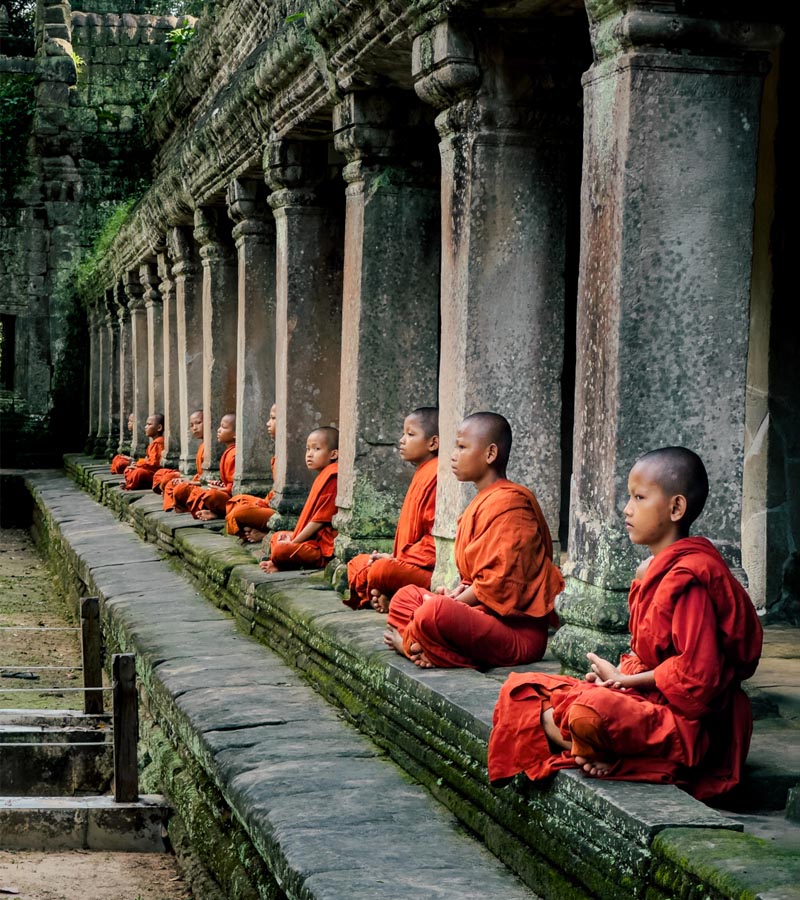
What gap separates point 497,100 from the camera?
19.4 ft

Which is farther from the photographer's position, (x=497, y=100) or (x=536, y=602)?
(x=497, y=100)

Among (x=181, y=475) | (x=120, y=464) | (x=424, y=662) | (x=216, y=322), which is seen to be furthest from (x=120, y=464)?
(x=424, y=662)

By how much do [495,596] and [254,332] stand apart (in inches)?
234

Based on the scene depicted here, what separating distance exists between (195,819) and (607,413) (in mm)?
2567

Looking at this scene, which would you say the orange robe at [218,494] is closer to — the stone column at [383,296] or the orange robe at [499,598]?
the stone column at [383,296]

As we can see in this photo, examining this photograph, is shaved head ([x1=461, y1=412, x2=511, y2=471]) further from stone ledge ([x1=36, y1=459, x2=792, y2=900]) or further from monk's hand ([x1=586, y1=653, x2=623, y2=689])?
monk's hand ([x1=586, y1=653, x2=623, y2=689])

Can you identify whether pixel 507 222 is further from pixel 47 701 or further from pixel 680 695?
pixel 47 701

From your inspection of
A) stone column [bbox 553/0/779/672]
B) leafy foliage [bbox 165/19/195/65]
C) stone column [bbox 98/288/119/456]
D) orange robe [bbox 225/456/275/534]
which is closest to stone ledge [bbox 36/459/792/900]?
stone column [bbox 553/0/779/672]

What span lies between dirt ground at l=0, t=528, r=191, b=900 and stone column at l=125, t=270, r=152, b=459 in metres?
1.99

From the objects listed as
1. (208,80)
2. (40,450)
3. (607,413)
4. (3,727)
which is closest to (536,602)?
(607,413)

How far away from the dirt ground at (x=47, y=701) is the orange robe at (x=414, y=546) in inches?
61.1

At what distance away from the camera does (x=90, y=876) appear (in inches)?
235

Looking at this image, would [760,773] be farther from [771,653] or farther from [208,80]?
A: [208,80]

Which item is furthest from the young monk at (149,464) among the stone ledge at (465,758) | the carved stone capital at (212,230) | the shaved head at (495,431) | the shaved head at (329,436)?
the shaved head at (495,431)
